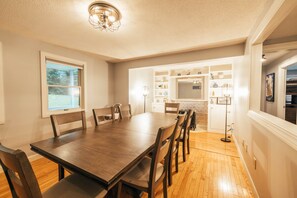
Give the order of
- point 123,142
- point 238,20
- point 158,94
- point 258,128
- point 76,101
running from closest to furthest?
point 123,142 < point 258,128 < point 238,20 < point 76,101 < point 158,94

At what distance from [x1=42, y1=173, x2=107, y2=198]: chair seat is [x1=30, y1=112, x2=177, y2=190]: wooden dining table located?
22cm

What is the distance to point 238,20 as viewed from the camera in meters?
1.68

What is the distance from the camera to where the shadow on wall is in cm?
122

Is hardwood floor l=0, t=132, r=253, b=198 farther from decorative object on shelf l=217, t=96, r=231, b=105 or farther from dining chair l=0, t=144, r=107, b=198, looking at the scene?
decorative object on shelf l=217, t=96, r=231, b=105

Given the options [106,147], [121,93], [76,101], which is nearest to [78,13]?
[106,147]

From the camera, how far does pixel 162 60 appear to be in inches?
132

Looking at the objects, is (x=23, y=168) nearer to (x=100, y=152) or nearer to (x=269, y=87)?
(x=100, y=152)

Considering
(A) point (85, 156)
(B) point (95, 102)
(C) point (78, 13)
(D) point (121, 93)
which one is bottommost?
(A) point (85, 156)

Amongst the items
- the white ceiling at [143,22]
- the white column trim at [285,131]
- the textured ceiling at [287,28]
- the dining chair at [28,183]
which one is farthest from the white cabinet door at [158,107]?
the dining chair at [28,183]

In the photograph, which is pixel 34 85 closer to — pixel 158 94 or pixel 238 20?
pixel 238 20

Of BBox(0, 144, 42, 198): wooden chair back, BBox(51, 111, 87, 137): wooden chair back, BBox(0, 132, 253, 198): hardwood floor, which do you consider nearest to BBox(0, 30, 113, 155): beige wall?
BBox(0, 132, 253, 198): hardwood floor

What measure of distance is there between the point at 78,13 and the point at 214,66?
3820mm

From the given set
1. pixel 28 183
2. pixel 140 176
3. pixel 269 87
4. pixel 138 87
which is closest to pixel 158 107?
pixel 138 87

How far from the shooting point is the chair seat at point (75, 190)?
3.04 feet
